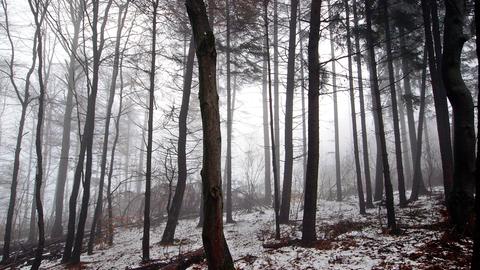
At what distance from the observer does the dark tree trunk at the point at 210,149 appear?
155 inches

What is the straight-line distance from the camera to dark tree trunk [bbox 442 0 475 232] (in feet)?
20.7

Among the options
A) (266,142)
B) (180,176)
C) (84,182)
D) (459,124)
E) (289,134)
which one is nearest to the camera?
(459,124)

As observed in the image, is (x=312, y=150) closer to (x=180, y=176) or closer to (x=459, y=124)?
(x=459, y=124)

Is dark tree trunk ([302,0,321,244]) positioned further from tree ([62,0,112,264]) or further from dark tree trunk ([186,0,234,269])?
tree ([62,0,112,264])

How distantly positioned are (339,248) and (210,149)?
4636mm

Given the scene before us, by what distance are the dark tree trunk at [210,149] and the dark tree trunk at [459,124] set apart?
4948 mm

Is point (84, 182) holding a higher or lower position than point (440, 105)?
lower

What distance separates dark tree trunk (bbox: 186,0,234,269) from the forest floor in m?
2.84

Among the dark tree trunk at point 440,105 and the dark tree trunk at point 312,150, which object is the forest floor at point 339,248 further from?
the dark tree trunk at point 440,105

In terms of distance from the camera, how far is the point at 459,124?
21.4ft

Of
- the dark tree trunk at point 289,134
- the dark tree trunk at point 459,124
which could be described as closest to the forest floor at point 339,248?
the dark tree trunk at point 459,124

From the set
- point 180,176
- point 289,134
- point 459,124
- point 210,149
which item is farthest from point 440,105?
point 210,149

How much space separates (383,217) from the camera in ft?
36.0

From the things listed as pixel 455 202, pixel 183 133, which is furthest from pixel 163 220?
pixel 455 202
